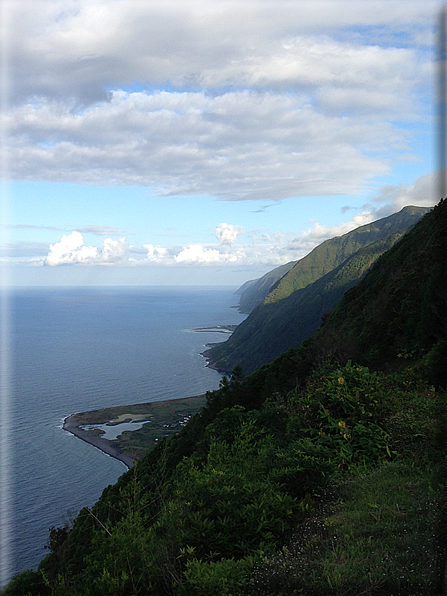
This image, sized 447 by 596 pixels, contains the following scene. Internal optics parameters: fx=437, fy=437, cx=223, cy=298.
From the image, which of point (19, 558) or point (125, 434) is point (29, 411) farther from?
point (19, 558)

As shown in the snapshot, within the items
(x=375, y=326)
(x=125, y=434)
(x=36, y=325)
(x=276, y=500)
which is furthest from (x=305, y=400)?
(x=36, y=325)

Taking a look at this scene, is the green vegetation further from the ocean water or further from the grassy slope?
the grassy slope

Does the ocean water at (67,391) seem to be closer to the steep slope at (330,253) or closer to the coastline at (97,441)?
the coastline at (97,441)

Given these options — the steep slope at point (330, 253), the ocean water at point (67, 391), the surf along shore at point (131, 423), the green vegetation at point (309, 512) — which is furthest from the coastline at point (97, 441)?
the steep slope at point (330, 253)

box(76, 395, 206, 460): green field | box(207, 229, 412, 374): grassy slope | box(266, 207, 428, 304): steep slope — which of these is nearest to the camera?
box(76, 395, 206, 460): green field

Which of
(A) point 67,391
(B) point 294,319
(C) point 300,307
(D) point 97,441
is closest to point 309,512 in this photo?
(D) point 97,441

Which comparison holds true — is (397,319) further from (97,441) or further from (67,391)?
(67,391)

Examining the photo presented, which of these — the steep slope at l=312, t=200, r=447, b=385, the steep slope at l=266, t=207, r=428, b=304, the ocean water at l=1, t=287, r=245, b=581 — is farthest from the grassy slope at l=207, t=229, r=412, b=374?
the steep slope at l=312, t=200, r=447, b=385
